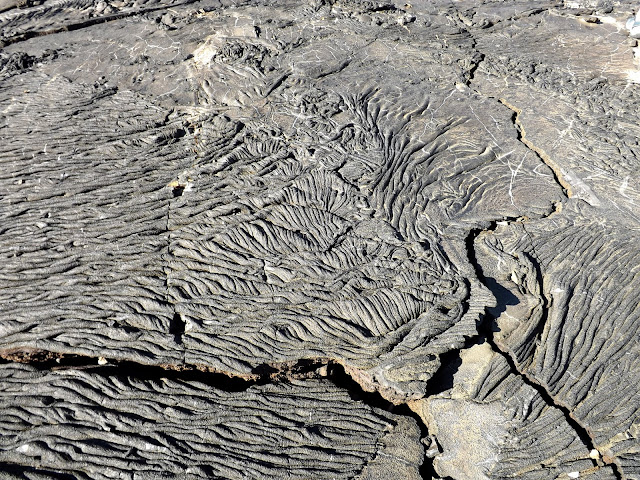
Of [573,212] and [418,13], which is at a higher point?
[418,13]

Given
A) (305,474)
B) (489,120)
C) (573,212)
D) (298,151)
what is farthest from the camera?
(489,120)

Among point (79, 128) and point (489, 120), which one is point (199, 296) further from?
point (489, 120)

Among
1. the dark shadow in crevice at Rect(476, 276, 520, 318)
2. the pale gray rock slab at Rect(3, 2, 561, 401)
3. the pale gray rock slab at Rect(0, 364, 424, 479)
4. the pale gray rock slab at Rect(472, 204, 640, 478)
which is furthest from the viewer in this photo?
the dark shadow in crevice at Rect(476, 276, 520, 318)

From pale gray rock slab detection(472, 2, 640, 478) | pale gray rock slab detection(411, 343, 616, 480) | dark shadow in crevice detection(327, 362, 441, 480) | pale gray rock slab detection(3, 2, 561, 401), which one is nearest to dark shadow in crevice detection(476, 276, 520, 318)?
pale gray rock slab detection(472, 2, 640, 478)

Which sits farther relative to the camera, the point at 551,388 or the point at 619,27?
the point at 619,27

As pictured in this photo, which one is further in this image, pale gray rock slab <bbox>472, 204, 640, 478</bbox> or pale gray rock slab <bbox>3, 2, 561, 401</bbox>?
pale gray rock slab <bbox>3, 2, 561, 401</bbox>

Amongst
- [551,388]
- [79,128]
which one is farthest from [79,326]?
[551,388]

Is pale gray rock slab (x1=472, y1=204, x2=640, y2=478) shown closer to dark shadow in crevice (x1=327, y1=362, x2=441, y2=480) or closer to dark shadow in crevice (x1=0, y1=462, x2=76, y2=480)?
dark shadow in crevice (x1=327, y1=362, x2=441, y2=480)
